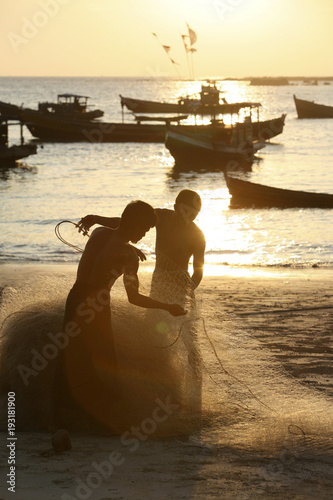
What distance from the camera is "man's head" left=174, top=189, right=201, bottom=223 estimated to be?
5531mm

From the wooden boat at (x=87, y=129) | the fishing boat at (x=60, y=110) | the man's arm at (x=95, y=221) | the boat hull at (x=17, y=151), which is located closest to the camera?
the man's arm at (x=95, y=221)

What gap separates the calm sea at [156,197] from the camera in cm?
1510

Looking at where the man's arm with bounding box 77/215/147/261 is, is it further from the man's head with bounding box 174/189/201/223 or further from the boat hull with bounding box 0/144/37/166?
the boat hull with bounding box 0/144/37/166

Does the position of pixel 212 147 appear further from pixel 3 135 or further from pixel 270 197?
pixel 270 197

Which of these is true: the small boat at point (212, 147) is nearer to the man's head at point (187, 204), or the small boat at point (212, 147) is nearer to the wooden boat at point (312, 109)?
the man's head at point (187, 204)

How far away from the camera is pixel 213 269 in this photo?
1241 cm

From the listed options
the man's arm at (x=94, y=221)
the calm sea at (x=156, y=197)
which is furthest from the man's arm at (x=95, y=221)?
the calm sea at (x=156, y=197)

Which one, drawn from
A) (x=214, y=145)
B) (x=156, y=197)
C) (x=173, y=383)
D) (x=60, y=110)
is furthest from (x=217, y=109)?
(x=173, y=383)

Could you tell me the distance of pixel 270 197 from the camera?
2102 cm

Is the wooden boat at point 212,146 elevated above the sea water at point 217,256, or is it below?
above

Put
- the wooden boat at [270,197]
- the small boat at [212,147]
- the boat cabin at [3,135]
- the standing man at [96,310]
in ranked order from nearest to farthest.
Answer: the standing man at [96,310], the wooden boat at [270,197], the boat cabin at [3,135], the small boat at [212,147]

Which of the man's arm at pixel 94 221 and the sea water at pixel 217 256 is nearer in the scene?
the sea water at pixel 217 256

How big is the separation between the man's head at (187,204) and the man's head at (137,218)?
1175 millimetres

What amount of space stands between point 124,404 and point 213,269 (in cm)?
755
